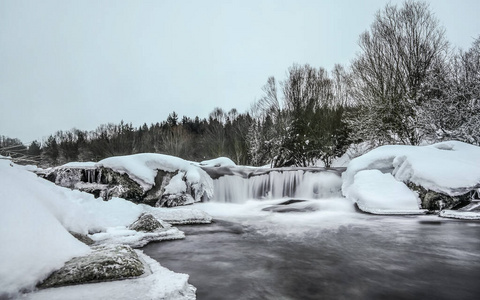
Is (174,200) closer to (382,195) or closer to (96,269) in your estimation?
(382,195)

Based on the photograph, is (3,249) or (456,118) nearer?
(3,249)

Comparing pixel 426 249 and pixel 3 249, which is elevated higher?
pixel 3 249

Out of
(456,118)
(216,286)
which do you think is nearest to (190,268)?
(216,286)

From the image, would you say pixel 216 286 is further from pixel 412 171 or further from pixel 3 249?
pixel 412 171

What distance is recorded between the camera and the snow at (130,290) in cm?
262

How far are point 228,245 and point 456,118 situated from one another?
442 inches

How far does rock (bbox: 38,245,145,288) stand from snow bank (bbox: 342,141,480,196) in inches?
333

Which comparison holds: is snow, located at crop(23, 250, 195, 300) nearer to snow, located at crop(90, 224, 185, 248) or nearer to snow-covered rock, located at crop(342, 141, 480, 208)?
snow, located at crop(90, 224, 185, 248)

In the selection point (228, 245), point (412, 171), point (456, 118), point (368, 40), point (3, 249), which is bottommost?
point (228, 245)

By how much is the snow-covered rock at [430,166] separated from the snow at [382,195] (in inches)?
5.0

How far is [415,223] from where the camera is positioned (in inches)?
278

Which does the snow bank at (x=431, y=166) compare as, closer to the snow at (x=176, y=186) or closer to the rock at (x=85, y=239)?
the snow at (x=176, y=186)

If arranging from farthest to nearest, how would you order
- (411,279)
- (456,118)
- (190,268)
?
(456,118), (190,268), (411,279)

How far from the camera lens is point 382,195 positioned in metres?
8.84
